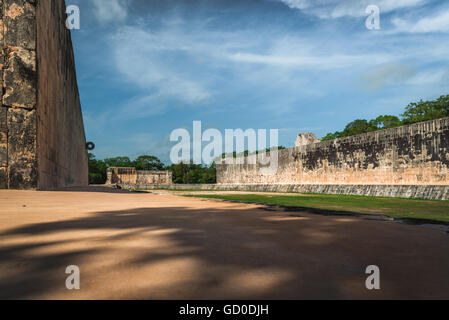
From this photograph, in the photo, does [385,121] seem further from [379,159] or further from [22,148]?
[22,148]

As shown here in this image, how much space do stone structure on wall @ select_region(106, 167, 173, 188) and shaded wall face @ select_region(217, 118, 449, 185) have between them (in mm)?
24157

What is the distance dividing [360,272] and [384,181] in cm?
1340

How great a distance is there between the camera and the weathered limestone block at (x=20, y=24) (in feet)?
15.9

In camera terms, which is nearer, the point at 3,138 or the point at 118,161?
the point at 3,138

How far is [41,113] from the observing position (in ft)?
18.1

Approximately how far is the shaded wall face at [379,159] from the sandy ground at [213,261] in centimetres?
1030

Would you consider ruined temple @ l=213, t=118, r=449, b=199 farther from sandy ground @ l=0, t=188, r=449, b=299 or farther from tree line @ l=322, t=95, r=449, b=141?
tree line @ l=322, t=95, r=449, b=141

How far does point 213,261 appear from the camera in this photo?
1.24m

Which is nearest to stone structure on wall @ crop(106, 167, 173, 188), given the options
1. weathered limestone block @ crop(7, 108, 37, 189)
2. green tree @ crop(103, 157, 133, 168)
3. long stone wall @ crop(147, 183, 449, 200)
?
long stone wall @ crop(147, 183, 449, 200)

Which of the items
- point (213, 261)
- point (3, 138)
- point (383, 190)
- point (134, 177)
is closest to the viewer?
point (213, 261)

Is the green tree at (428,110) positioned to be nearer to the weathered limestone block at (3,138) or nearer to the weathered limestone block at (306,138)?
the weathered limestone block at (306,138)

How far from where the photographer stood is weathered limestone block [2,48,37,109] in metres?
4.74

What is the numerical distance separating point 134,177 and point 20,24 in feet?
117

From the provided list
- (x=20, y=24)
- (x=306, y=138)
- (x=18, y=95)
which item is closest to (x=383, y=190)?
(x=18, y=95)
